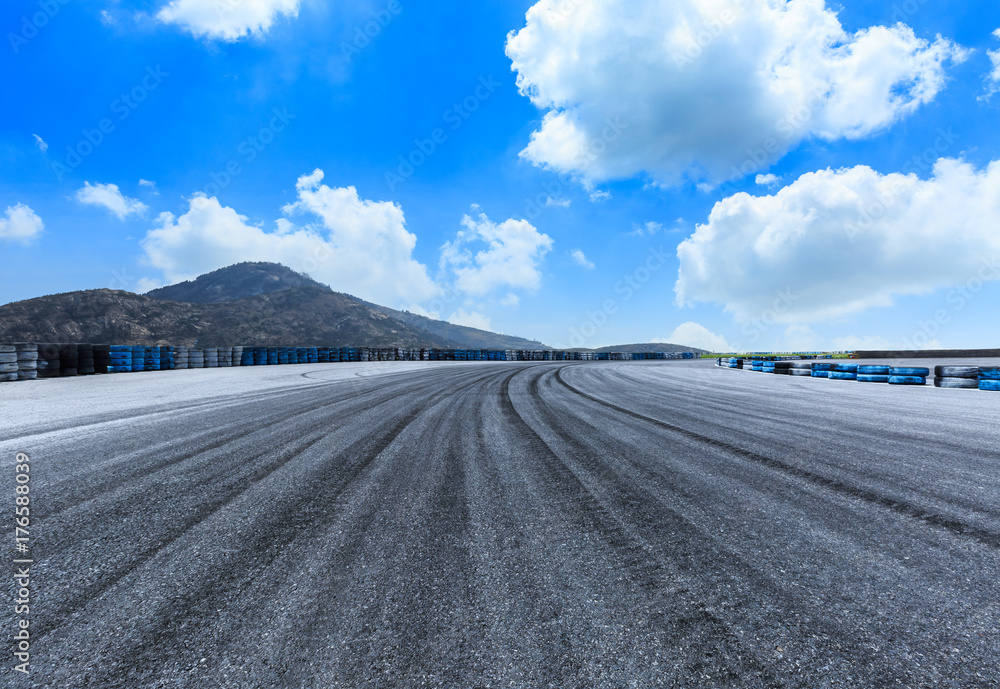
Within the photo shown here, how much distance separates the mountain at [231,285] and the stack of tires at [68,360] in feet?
526

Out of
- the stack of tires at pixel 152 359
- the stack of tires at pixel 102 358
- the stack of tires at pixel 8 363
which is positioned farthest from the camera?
the stack of tires at pixel 152 359

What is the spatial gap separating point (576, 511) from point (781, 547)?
1.45m

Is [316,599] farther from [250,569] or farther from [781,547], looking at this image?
[781,547]

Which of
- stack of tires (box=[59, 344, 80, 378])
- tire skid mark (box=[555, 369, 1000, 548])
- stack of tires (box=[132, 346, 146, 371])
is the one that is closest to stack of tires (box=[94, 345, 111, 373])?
stack of tires (box=[59, 344, 80, 378])

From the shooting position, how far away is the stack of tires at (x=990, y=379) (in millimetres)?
12180

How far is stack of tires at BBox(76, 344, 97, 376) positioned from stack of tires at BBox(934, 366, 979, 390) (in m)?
33.8

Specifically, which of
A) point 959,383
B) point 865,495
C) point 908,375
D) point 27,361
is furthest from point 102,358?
point 959,383

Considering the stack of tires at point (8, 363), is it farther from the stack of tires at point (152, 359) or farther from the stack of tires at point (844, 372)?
the stack of tires at point (844, 372)

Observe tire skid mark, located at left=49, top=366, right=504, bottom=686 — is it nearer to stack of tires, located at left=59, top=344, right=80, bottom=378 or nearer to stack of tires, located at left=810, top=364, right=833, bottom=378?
stack of tires, located at left=59, top=344, right=80, bottom=378

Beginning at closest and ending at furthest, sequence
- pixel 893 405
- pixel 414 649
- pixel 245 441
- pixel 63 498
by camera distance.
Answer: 1. pixel 414 649
2. pixel 63 498
3. pixel 245 441
4. pixel 893 405

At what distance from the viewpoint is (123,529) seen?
3.13 m

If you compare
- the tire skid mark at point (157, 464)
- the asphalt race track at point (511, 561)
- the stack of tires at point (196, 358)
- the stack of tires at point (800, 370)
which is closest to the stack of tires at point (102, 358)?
the stack of tires at point (196, 358)

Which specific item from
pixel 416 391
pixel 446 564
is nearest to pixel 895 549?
pixel 446 564

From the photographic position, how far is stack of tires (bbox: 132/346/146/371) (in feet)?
69.4
